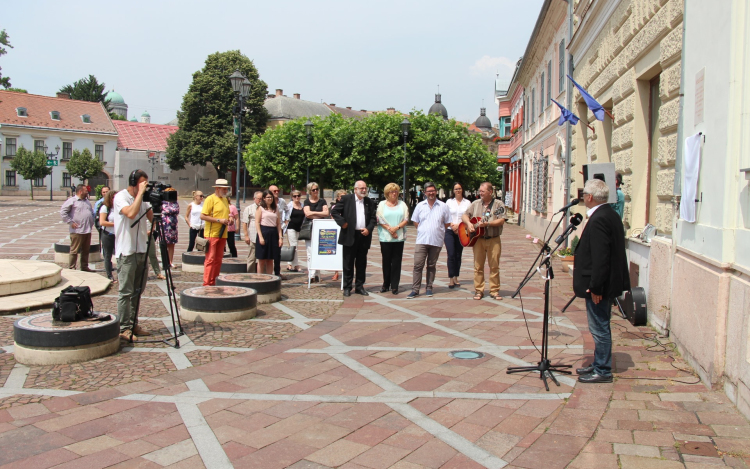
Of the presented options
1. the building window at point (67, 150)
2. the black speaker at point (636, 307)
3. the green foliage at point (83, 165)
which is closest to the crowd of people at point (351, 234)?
the black speaker at point (636, 307)

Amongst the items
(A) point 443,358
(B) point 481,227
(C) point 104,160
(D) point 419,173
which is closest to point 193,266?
(B) point 481,227

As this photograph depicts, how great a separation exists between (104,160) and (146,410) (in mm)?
66622

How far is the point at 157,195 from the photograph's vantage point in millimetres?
6270

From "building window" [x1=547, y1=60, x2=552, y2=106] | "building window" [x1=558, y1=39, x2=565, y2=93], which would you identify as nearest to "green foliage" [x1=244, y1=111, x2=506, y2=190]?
"building window" [x1=547, y1=60, x2=552, y2=106]

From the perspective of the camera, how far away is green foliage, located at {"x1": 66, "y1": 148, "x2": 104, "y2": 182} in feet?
195

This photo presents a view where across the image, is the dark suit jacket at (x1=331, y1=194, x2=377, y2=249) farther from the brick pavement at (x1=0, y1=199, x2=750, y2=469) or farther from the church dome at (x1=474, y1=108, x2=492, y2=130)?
the church dome at (x1=474, y1=108, x2=492, y2=130)

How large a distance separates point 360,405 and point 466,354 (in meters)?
1.80

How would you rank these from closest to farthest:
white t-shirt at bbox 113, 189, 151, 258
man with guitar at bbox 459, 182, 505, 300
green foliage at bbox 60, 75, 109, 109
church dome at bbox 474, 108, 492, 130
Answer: white t-shirt at bbox 113, 189, 151, 258
man with guitar at bbox 459, 182, 505, 300
green foliage at bbox 60, 75, 109, 109
church dome at bbox 474, 108, 492, 130

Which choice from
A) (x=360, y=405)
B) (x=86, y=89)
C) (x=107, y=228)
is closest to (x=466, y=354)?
(x=360, y=405)

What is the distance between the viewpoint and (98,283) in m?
9.91

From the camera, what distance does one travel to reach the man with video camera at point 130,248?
635 cm

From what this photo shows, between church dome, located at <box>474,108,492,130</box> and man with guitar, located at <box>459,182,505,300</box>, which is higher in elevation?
church dome, located at <box>474,108,492,130</box>

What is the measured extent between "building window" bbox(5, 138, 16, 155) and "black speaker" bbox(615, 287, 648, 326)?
6625 centimetres

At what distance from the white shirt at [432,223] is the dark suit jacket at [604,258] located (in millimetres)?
4444
